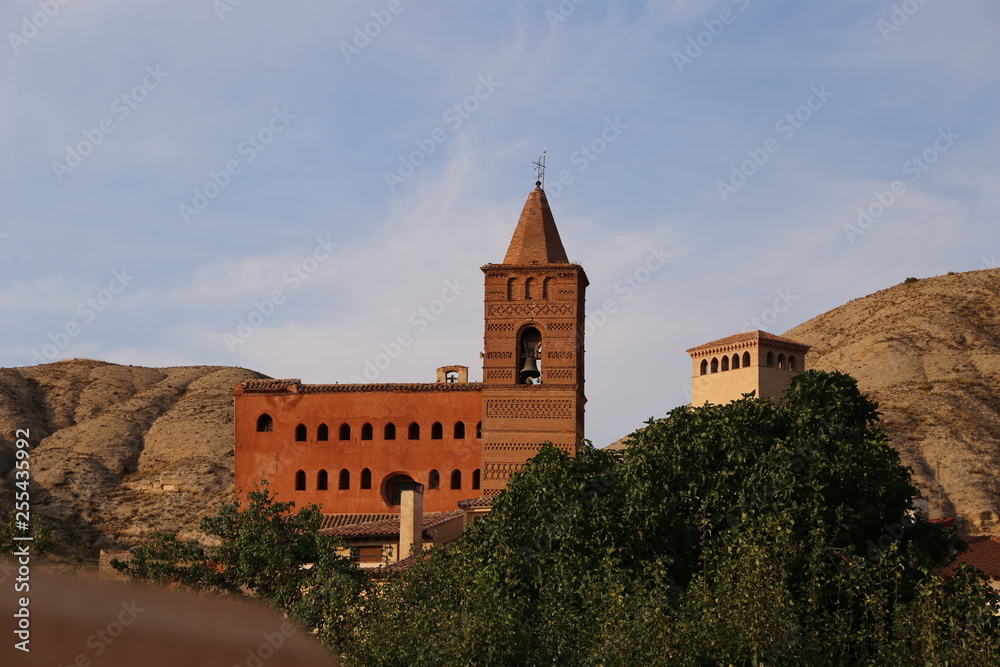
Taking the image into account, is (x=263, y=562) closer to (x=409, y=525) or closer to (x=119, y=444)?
(x=409, y=525)

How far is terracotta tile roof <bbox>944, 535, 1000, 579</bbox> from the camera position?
29.0 metres

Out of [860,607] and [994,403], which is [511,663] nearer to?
[860,607]

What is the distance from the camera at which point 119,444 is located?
188ft

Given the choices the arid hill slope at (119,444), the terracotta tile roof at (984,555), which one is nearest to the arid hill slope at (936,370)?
the terracotta tile roof at (984,555)

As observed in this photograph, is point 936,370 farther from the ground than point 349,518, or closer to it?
farther from the ground

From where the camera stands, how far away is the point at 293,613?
15.6m

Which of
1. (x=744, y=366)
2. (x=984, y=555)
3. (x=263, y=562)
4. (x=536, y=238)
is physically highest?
(x=536, y=238)

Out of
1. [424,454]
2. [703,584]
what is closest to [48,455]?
[424,454]

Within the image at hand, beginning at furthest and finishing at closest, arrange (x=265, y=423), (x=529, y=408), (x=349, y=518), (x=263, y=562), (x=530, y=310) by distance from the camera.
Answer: (x=265, y=423) → (x=349, y=518) → (x=530, y=310) → (x=529, y=408) → (x=263, y=562)

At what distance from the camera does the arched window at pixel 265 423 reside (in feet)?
124

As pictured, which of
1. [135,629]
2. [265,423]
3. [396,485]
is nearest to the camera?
[135,629]

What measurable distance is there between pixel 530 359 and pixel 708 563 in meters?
19.8

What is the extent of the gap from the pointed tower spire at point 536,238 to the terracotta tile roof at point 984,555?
45.4 ft

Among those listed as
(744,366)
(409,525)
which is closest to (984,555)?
(409,525)
